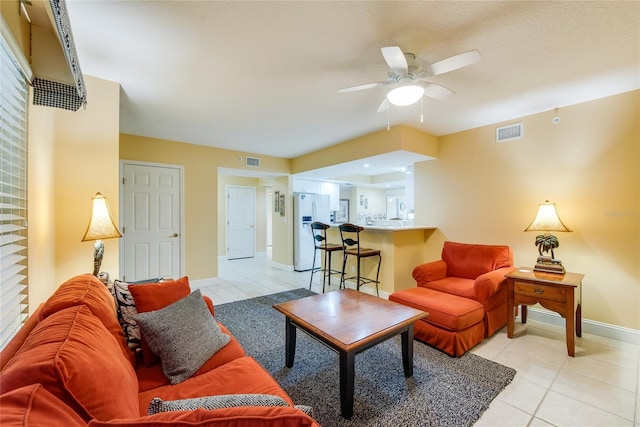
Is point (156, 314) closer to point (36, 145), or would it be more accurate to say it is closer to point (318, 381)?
point (318, 381)

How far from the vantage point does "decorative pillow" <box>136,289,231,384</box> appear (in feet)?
4.61

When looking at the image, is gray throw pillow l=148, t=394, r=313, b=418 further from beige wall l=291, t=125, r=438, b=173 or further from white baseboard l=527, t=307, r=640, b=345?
white baseboard l=527, t=307, r=640, b=345

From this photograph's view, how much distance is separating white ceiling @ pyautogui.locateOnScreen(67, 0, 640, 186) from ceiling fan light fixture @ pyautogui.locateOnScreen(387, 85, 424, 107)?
0.91 feet

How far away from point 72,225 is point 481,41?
11.3 ft

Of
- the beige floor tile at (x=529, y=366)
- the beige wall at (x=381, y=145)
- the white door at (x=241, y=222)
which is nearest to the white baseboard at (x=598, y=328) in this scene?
the beige floor tile at (x=529, y=366)

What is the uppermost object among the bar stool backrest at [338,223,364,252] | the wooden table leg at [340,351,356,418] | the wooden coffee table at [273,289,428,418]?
the bar stool backrest at [338,223,364,252]

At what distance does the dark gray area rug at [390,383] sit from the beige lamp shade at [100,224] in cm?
152

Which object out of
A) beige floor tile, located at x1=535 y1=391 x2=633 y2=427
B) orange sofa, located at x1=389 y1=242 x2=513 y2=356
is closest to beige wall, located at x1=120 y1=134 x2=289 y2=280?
orange sofa, located at x1=389 y1=242 x2=513 y2=356

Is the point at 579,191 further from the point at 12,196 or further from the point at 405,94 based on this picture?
the point at 12,196

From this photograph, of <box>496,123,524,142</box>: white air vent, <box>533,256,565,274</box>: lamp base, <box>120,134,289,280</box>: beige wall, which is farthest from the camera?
<box>120,134,289,280</box>: beige wall

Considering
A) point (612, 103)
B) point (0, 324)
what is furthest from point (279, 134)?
point (612, 103)

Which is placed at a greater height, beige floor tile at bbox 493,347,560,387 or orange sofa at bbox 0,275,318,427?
orange sofa at bbox 0,275,318,427

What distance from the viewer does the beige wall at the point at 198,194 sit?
14.5 feet

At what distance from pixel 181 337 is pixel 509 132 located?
4062 mm
